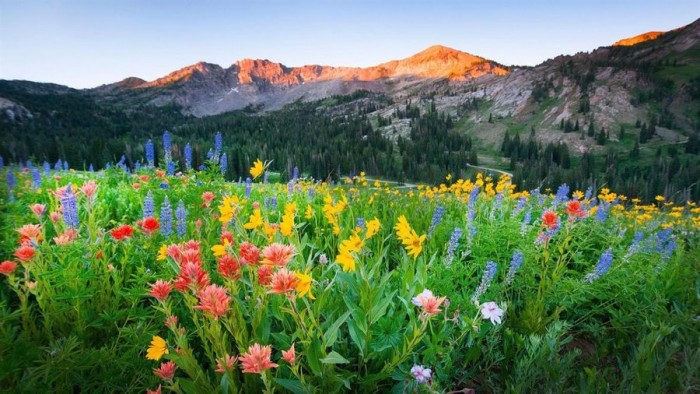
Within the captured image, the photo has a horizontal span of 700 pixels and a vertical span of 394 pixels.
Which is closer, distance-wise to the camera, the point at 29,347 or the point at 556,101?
the point at 29,347

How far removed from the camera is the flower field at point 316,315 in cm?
202

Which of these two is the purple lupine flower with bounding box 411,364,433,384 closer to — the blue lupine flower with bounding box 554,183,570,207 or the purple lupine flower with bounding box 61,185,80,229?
the purple lupine flower with bounding box 61,185,80,229

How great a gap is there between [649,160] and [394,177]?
3967 inches

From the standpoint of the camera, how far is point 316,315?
7.60 feet

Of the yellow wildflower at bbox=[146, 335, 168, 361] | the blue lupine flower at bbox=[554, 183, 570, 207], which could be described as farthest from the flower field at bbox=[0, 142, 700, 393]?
the blue lupine flower at bbox=[554, 183, 570, 207]

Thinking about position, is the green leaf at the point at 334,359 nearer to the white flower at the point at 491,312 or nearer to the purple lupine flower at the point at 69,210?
the white flower at the point at 491,312

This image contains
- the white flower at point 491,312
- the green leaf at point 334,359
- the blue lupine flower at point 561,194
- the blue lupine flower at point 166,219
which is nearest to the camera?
the green leaf at point 334,359

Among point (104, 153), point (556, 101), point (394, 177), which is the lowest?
point (394, 177)

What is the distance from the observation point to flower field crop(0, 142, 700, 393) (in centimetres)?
202

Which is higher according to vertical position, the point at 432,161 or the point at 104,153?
the point at 104,153

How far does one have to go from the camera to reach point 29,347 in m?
1.97

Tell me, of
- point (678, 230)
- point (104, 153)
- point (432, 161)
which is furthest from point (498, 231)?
point (432, 161)

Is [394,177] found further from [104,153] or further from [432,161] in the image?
[104,153]

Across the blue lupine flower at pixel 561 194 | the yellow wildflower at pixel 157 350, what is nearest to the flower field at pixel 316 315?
the yellow wildflower at pixel 157 350
